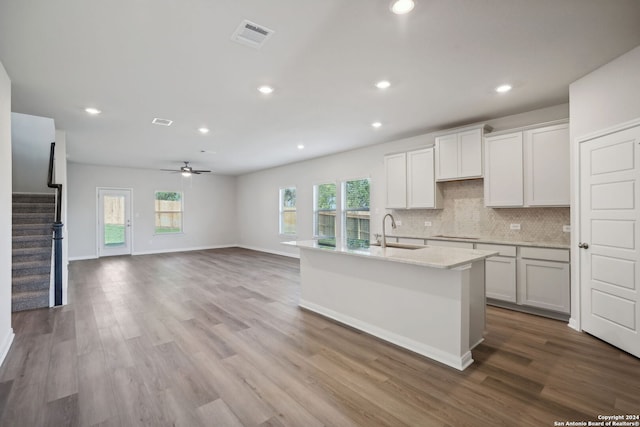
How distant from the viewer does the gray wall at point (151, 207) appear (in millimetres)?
7984

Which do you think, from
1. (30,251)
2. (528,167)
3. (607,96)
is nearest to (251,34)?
(607,96)

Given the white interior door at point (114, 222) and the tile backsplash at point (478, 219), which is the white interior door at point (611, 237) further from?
the white interior door at point (114, 222)

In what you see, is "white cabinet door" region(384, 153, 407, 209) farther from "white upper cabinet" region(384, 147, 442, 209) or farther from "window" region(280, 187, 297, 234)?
"window" region(280, 187, 297, 234)

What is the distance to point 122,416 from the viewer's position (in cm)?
188

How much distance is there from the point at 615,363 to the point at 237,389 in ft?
10.3

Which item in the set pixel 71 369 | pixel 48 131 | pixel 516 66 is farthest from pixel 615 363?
pixel 48 131

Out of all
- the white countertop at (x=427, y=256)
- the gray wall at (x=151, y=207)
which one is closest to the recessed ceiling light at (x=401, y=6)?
the white countertop at (x=427, y=256)

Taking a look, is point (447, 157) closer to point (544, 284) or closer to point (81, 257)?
point (544, 284)

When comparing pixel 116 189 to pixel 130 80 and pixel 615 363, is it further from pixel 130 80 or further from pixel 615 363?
pixel 615 363

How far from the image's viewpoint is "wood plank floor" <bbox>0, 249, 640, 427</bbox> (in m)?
1.90

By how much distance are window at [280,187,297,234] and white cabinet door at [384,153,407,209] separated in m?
3.53

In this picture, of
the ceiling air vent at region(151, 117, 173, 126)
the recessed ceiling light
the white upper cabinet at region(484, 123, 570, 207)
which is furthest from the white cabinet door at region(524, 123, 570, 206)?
the ceiling air vent at region(151, 117, 173, 126)

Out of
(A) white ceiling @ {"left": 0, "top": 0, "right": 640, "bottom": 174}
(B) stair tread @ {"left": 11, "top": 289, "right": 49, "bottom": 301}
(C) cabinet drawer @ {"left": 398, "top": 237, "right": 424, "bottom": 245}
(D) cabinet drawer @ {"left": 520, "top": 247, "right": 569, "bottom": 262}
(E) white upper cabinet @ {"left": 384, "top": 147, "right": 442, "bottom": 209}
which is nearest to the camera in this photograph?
(A) white ceiling @ {"left": 0, "top": 0, "right": 640, "bottom": 174}

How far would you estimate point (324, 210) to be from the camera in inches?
294
